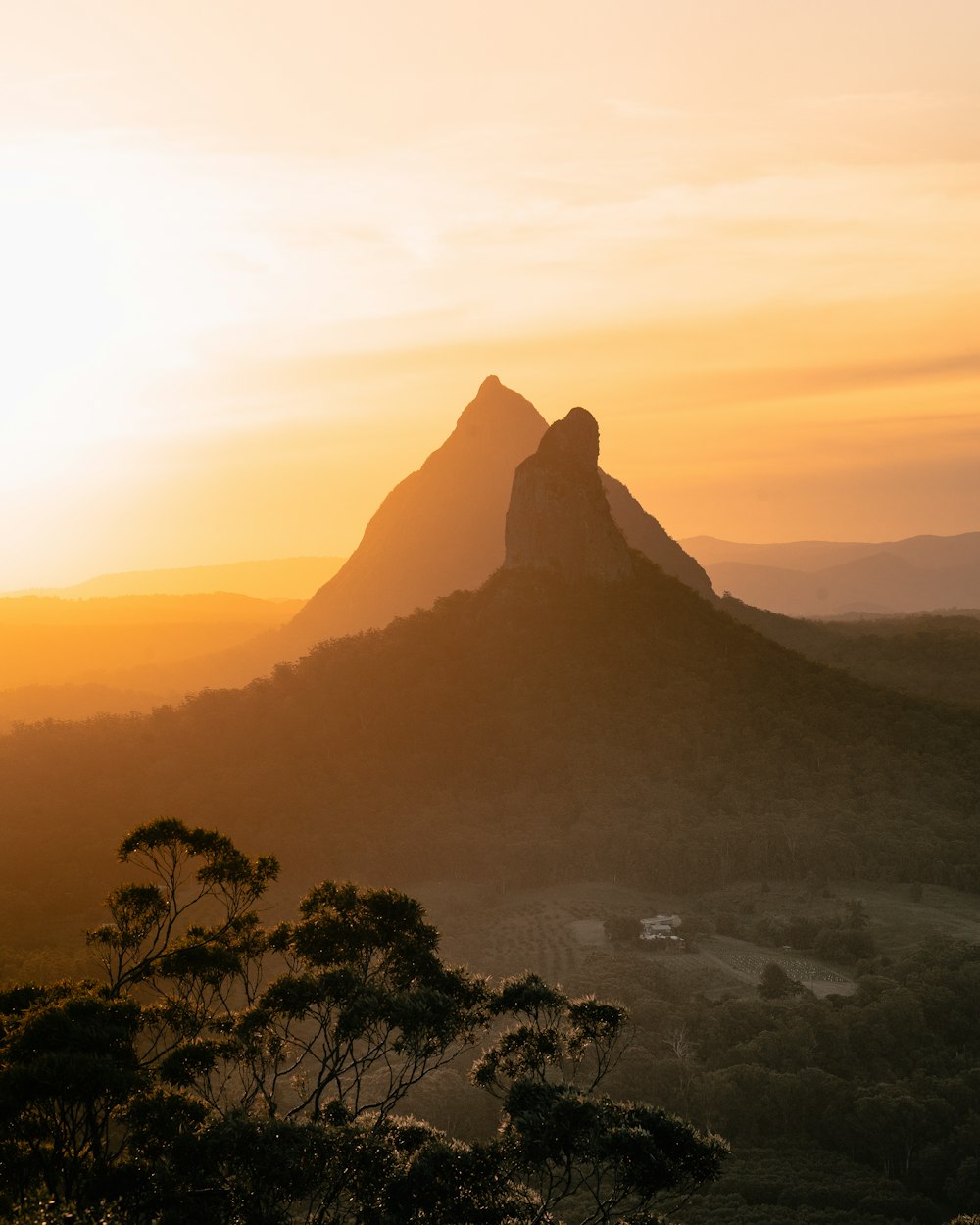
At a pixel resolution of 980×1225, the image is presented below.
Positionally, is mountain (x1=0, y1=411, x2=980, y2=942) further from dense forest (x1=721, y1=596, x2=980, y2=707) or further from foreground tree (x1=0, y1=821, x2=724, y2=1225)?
foreground tree (x1=0, y1=821, x2=724, y2=1225)

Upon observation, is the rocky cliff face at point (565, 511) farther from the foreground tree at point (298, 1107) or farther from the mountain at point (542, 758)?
the foreground tree at point (298, 1107)

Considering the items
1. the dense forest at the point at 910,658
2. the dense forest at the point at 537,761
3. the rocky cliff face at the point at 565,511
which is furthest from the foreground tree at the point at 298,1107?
the dense forest at the point at 910,658

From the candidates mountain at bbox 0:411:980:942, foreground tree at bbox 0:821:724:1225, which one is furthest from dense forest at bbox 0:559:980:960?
foreground tree at bbox 0:821:724:1225

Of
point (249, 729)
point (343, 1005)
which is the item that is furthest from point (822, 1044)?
point (249, 729)

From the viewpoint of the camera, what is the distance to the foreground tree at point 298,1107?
927 inches

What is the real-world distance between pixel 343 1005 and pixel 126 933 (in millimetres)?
7381

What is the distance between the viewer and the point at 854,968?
71.2 meters

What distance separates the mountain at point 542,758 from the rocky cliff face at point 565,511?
0.27 metres

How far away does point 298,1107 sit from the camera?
27.5 m

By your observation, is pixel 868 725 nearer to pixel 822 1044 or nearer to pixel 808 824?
pixel 808 824

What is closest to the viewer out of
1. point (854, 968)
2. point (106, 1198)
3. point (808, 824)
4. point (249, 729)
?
point (106, 1198)

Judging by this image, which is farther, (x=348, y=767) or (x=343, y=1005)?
(x=348, y=767)

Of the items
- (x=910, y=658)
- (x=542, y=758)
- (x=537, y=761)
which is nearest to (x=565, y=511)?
(x=542, y=758)

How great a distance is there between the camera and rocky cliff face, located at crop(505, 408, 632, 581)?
128125 millimetres
